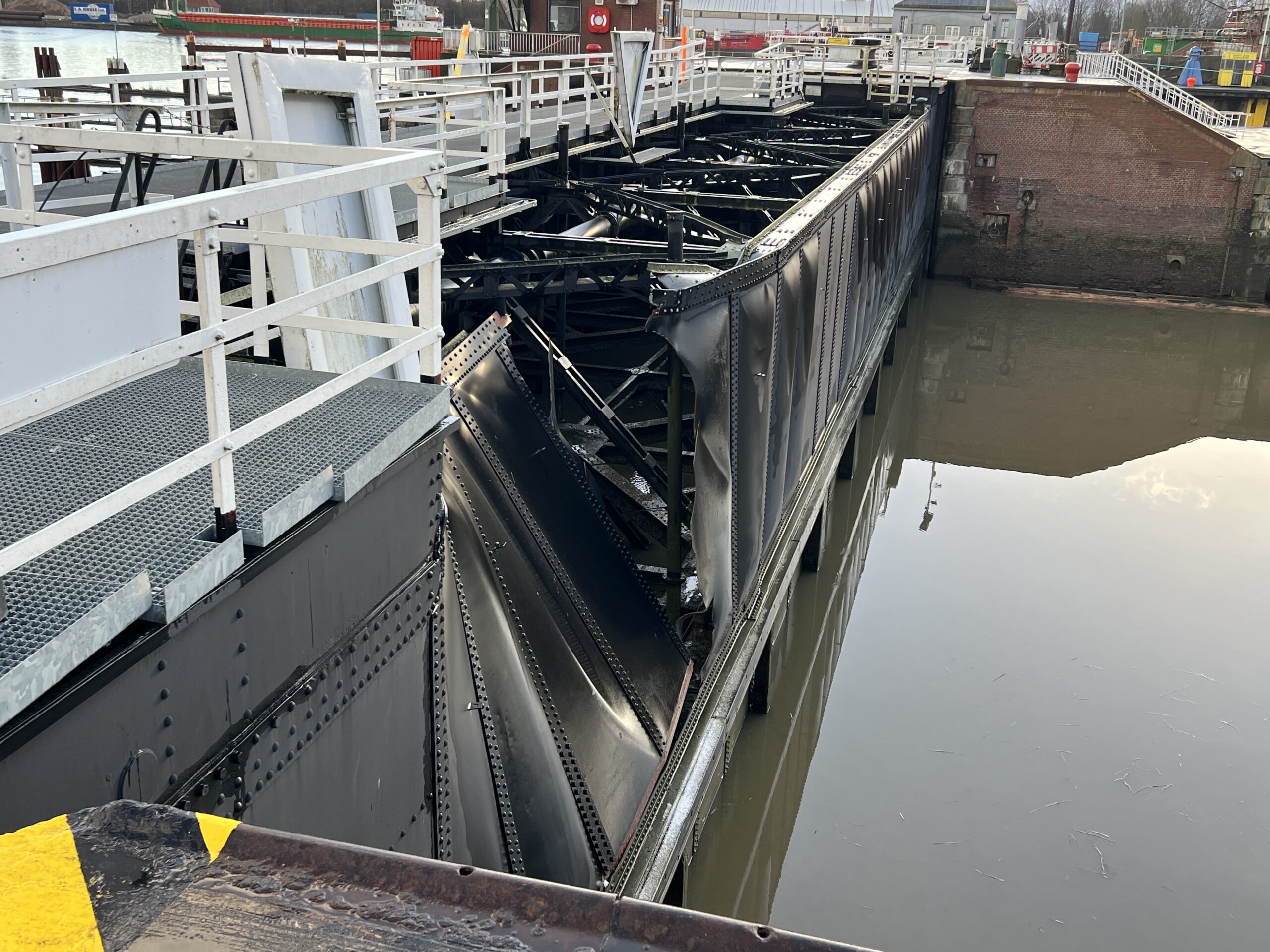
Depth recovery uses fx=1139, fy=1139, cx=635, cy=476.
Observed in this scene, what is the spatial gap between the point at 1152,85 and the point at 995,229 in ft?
27.6

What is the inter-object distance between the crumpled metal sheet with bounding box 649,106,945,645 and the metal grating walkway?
2898 mm

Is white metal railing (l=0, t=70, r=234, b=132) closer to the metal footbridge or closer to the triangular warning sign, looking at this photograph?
the metal footbridge

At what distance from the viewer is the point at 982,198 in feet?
95.2

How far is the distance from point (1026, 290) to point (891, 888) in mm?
23406

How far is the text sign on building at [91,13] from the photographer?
60188mm

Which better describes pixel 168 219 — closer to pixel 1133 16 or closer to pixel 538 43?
pixel 538 43

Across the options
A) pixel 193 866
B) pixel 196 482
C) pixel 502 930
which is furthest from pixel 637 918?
pixel 196 482

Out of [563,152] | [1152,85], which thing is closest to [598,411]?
[563,152]

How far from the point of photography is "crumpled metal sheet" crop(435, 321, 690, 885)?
5.70 meters

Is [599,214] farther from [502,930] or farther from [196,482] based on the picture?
[502,930]

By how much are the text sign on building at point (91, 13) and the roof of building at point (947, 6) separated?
46607 mm

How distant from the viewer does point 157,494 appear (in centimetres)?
364

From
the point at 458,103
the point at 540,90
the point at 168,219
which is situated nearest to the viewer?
the point at 168,219

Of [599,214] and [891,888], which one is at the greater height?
[599,214]
